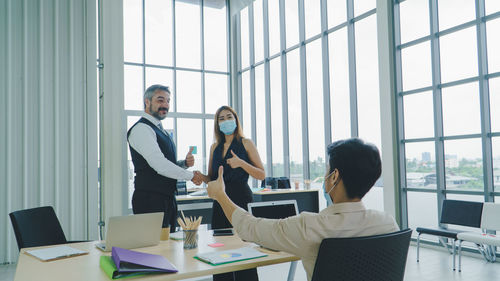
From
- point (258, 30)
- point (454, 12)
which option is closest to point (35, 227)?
point (454, 12)

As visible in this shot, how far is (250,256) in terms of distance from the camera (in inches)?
66.5

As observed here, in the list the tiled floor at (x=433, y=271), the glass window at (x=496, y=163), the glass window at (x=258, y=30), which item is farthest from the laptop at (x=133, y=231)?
the glass window at (x=258, y=30)

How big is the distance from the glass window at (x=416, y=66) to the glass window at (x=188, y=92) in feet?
16.2

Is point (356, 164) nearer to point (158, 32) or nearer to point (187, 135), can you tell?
point (187, 135)

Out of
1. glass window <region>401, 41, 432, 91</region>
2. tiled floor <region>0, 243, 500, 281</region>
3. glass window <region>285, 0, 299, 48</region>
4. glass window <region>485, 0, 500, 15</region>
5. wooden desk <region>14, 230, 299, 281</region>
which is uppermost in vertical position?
glass window <region>285, 0, 299, 48</region>

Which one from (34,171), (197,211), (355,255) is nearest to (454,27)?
(197,211)

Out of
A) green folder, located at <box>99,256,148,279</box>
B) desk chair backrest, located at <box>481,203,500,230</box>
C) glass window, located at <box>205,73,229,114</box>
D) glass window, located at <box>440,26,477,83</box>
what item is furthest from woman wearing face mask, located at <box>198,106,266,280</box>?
glass window, located at <box>205,73,229,114</box>

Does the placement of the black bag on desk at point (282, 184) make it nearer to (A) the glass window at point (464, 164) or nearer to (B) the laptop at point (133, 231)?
(A) the glass window at point (464, 164)

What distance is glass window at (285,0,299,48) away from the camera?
8195mm

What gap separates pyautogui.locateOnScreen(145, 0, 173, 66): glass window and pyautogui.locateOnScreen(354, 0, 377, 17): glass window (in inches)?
177

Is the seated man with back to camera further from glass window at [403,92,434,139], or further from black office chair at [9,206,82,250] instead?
glass window at [403,92,434,139]

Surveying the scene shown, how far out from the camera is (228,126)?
277cm

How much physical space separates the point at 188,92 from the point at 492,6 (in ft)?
21.0

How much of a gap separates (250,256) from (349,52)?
5842 millimetres
